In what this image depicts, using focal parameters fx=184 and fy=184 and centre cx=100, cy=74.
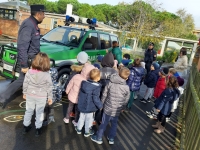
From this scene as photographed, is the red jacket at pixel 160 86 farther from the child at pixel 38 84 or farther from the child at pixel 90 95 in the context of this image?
the child at pixel 38 84

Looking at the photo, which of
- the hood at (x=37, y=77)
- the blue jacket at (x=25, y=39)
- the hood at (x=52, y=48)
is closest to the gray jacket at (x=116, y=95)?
the hood at (x=37, y=77)

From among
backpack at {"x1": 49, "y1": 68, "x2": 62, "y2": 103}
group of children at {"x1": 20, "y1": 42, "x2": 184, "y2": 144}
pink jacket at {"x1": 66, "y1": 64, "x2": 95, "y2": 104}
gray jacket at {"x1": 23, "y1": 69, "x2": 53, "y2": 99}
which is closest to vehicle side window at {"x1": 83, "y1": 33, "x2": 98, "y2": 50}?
group of children at {"x1": 20, "y1": 42, "x2": 184, "y2": 144}

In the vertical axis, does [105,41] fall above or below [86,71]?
above

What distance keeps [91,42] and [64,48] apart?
116 centimetres

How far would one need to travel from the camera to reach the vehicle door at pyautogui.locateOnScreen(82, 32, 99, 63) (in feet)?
19.4

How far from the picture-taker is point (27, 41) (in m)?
3.73

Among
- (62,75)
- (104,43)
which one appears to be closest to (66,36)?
(62,75)

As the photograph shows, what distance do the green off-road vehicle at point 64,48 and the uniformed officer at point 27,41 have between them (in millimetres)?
744

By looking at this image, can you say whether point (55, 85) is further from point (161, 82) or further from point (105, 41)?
point (105, 41)

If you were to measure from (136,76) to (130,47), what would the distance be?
21910mm

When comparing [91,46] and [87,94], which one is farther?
[91,46]

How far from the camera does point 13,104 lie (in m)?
4.50

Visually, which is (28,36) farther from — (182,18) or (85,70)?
(182,18)

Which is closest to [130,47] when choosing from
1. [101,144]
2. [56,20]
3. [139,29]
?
[139,29]
